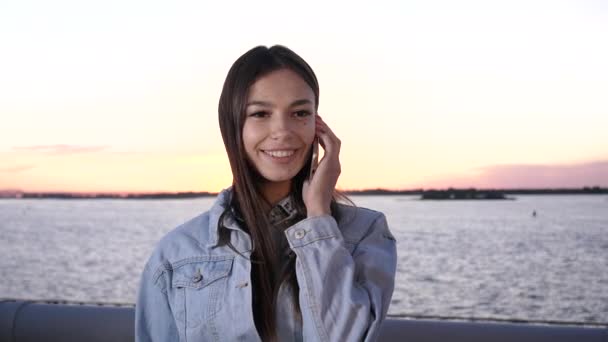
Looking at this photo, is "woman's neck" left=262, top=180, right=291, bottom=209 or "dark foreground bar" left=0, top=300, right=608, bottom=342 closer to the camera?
"woman's neck" left=262, top=180, right=291, bottom=209

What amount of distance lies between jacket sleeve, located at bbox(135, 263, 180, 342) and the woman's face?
370 mm

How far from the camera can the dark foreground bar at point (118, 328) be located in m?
2.62

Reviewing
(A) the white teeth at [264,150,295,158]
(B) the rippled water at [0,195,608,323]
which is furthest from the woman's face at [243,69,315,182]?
(B) the rippled water at [0,195,608,323]

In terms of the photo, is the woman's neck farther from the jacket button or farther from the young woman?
the jacket button

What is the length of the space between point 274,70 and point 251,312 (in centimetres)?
55

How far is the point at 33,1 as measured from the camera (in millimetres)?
10641

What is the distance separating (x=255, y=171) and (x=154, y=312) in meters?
0.41

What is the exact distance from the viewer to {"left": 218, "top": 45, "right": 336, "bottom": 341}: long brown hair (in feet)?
5.47

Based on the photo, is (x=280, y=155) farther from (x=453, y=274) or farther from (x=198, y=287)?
(x=453, y=274)

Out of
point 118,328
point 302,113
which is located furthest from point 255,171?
point 118,328

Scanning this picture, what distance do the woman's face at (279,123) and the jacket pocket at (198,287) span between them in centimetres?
25

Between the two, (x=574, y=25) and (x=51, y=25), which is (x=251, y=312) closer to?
(x=51, y=25)

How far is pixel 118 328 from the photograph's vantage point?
9.73ft

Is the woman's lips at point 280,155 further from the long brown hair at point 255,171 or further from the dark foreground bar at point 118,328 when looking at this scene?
the dark foreground bar at point 118,328
